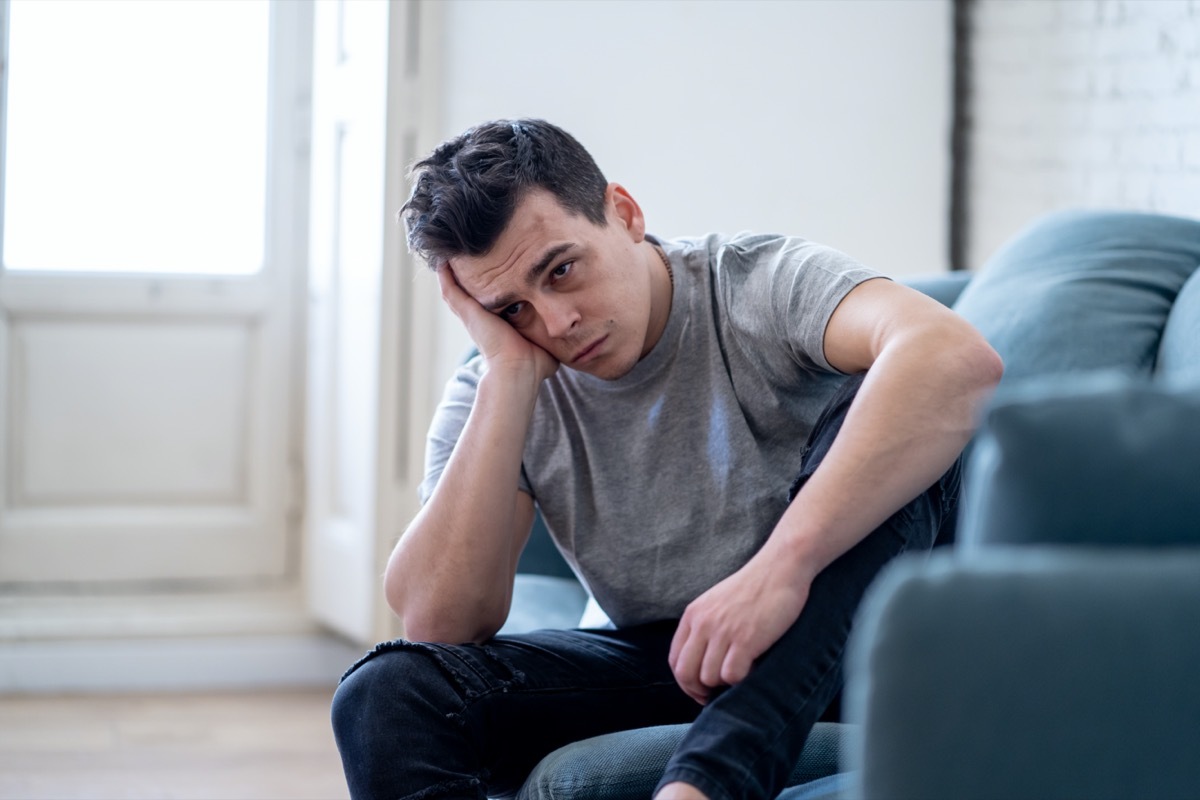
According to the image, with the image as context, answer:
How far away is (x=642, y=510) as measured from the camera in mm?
1538

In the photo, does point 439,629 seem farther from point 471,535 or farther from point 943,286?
point 943,286

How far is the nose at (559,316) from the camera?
5.02ft

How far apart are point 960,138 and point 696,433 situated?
6.70ft

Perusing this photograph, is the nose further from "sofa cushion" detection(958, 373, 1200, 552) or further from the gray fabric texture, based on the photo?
"sofa cushion" detection(958, 373, 1200, 552)

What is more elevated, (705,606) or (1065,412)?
(1065,412)

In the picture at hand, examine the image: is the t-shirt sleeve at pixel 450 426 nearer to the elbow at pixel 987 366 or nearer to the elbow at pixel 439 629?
the elbow at pixel 439 629

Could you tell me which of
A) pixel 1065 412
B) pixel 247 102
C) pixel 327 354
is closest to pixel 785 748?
pixel 1065 412

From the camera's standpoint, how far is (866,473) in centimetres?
121

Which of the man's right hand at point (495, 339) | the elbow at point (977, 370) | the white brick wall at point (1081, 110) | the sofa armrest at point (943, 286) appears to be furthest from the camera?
the white brick wall at point (1081, 110)

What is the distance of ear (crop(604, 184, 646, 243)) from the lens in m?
1.63

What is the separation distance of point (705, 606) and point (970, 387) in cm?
36

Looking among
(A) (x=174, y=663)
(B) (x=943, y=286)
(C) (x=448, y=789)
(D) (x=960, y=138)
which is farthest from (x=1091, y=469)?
(A) (x=174, y=663)

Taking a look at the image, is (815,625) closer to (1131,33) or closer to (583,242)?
(583,242)

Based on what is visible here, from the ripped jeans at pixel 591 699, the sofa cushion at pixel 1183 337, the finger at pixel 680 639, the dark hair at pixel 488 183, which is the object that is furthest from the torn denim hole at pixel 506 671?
the sofa cushion at pixel 1183 337
